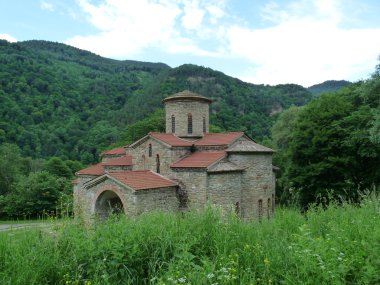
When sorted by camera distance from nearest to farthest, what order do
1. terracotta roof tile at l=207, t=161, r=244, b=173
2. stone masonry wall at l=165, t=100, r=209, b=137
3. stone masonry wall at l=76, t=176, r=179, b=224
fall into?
stone masonry wall at l=76, t=176, r=179, b=224 < terracotta roof tile at l=207, t=161, r=244, b=173 < stone masonry wall at l=165, t=100, r=209, b=137

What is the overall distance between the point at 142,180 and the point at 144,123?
3211 centimetres

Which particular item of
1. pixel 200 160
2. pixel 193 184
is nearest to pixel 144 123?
pixel 200 160

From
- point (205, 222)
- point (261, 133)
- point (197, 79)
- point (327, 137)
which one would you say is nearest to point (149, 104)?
point (197, 79)

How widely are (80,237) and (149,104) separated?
7436 centimetres

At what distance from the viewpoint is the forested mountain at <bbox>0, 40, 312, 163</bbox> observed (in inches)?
2798

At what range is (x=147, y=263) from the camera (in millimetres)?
5023

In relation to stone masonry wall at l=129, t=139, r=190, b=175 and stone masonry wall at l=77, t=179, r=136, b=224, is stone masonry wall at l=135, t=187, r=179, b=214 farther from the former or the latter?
stone masonry wall at l=129, t=139, r=190, b=175

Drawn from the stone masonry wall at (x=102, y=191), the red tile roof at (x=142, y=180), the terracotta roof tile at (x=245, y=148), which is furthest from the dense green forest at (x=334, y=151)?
the stone masonry wall at (x=102, y=191)

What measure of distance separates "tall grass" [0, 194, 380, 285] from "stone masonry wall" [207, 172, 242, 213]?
32.5 feet

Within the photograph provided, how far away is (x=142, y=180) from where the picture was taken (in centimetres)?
1602

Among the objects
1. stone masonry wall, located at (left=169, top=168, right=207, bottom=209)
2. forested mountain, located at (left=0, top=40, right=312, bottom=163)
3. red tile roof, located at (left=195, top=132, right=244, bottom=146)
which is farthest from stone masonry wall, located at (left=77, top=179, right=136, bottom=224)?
forested mountain, located at (left=0, top=40, right=312, bottom=163)

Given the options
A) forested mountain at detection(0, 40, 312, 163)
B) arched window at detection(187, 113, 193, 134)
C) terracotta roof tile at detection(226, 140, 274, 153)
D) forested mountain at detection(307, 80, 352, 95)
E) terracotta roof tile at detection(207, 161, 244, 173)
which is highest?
forested mountain at detection(307, 80, 352, 95)

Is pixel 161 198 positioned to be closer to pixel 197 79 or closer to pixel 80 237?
pixel 80 237

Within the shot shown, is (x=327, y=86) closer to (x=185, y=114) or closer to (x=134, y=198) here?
(x=185, y=114)
